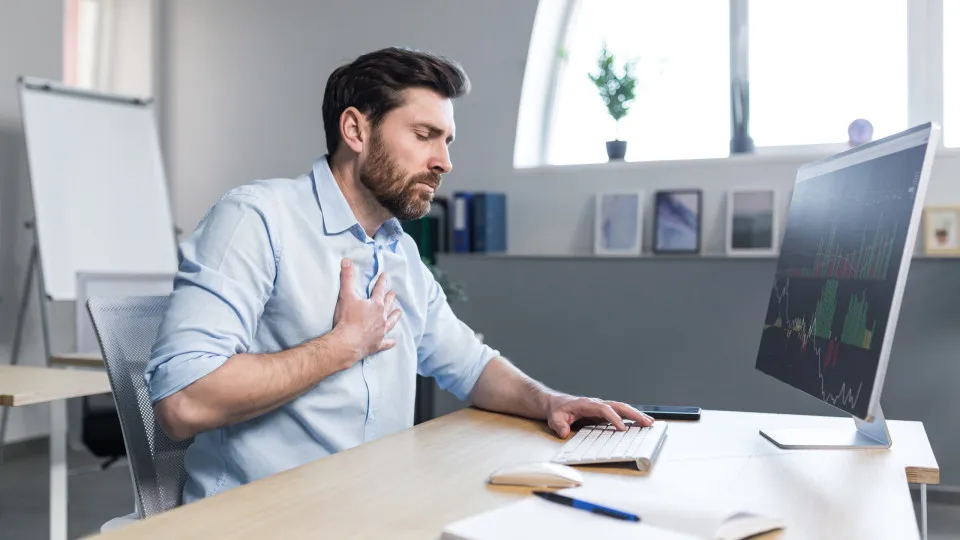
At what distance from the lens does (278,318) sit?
1507 millimetres

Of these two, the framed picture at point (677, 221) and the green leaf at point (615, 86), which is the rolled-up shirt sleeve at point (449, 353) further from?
the green leaf at point (615, 86)

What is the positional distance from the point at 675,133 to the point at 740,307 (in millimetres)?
992

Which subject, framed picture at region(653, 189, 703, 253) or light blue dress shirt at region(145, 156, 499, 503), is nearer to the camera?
light blue dress shirt at region(145, 156, 499, 503)

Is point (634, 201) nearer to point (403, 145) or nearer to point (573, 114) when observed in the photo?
point (573, 114)

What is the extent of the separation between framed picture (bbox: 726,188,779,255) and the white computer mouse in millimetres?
2875

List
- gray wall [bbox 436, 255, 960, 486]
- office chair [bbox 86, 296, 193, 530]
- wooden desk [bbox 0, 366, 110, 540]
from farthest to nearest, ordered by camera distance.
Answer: gray wall [bbox 436, 255, 960, 486]
wooden desk [bbox 0, 366, 110, 540]
office chair [bbox 86, 296, 193, 530]

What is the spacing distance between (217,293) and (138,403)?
0.80ft

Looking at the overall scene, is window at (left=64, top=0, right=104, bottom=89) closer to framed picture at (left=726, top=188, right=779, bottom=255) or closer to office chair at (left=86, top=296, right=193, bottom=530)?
framed picture at (left=726, top=188, right=779, bottom=255)

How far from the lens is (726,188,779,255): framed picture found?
3807 millimetres

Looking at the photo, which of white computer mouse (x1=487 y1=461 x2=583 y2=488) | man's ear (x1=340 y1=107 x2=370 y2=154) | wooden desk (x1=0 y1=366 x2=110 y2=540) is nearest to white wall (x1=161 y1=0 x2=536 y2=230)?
wooden desk (x1=0 y1=366 x2=110 y2=540)

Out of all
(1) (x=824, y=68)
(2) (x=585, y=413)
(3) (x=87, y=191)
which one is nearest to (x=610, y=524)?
(2) (x=585, y=413)

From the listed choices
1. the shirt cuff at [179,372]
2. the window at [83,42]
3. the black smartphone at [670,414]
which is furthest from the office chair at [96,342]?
the black smartphone at [670,414]

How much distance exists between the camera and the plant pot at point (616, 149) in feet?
13.6

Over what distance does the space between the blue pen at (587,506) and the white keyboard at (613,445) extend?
227mm
